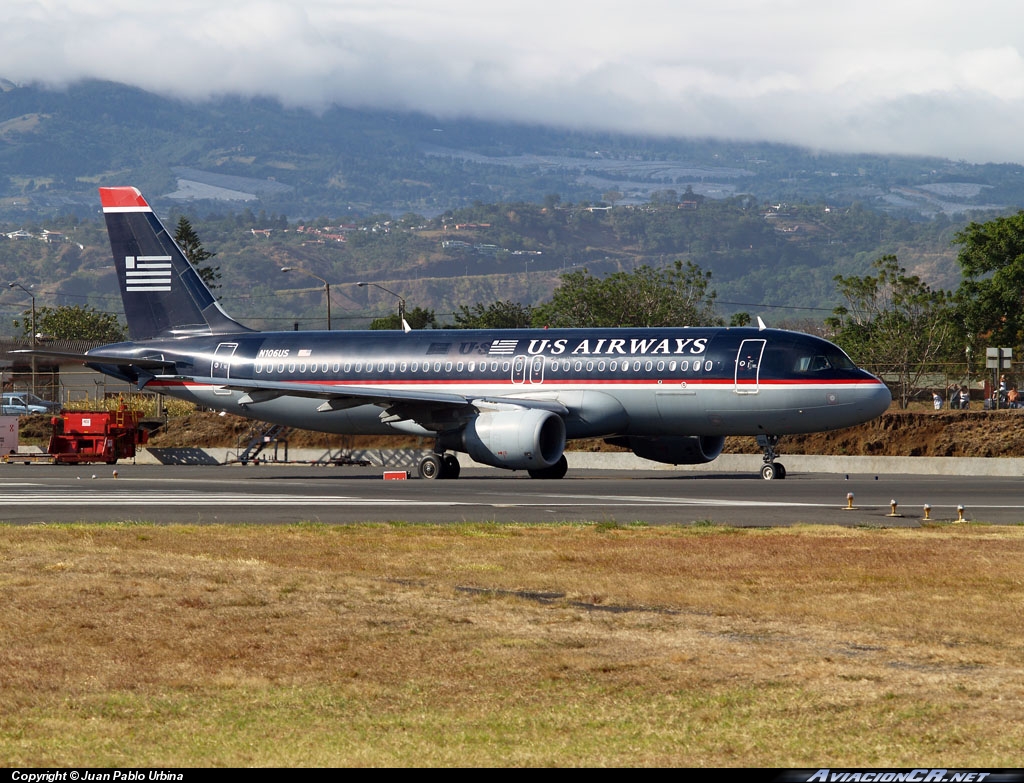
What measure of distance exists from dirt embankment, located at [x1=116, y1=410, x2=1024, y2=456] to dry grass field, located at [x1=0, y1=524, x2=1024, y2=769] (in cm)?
3423

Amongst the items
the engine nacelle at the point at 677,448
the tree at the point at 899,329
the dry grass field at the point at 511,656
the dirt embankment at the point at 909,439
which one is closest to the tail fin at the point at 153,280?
the dirt embankment at the point at 909,439

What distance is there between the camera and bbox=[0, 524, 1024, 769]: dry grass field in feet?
25.8

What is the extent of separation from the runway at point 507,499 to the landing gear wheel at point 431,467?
46.8 inches

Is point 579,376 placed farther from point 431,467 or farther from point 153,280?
point 153,280

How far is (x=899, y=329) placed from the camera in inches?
3440

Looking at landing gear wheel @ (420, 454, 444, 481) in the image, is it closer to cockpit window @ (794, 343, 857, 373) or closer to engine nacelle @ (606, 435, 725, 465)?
engine nacelle @ (606, 435, 725, 465)

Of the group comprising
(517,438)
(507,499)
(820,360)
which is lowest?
(507,499)

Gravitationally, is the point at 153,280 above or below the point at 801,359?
above

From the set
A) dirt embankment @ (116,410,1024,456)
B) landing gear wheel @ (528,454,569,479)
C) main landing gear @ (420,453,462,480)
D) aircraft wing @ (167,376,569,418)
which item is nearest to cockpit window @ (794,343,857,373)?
aircraft wing @ (167,376,569,418)

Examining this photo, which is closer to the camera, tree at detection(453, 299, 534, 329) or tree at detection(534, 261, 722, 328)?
tree at detection(534, 261, 722, 328)

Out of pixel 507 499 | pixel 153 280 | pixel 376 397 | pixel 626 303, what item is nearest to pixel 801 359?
pixel 507 499

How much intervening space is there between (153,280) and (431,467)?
12.5m

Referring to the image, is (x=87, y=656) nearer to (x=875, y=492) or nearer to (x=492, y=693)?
(x=492, y=693)

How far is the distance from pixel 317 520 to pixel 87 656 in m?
12.5
